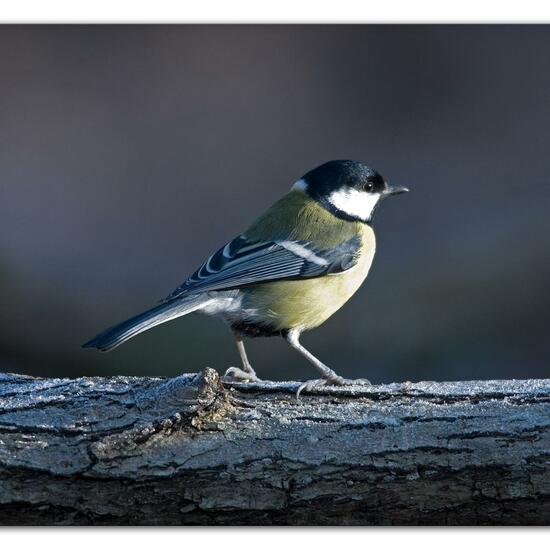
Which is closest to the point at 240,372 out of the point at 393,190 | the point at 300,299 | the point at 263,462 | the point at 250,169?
the point at 300,299

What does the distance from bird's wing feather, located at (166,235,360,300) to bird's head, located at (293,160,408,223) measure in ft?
0.32

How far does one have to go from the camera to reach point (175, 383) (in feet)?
5.05

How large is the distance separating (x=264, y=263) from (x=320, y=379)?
1.08ft

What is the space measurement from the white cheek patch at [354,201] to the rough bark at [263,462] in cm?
68

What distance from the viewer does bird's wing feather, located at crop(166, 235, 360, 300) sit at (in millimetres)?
1889

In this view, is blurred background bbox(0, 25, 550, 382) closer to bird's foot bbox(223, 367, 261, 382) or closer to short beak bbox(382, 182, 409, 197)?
short beak bbox(382, 182, 409, 197)

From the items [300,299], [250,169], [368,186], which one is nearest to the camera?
[300,299]

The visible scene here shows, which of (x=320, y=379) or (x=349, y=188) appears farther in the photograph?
(x=349, y=188)

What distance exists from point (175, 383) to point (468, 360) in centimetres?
127

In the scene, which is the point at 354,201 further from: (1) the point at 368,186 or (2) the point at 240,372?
(2) the point at 240,372

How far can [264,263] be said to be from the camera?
1.96 meters

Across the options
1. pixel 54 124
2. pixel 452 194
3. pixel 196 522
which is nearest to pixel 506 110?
pixel 452 194

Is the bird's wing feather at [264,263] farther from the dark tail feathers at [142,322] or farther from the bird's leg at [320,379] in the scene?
the bird's leg at [320,379]
